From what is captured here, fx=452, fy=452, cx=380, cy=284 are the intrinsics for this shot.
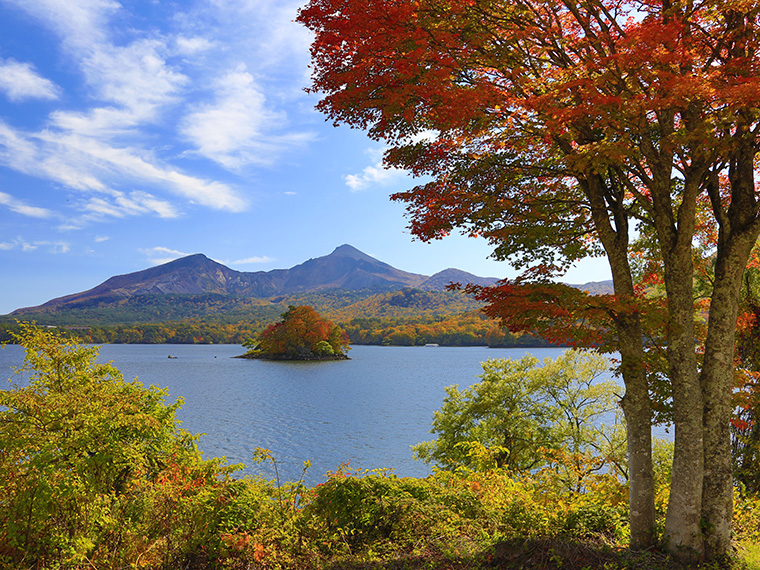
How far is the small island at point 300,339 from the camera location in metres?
92.6

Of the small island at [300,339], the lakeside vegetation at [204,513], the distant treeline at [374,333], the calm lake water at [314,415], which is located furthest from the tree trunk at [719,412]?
the distant treeline at [374,333]

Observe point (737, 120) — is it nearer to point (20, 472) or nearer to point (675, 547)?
point (675, 547)

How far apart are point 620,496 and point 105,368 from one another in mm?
10625

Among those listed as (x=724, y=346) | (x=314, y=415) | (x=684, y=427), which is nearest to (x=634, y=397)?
(x=684, y=427)

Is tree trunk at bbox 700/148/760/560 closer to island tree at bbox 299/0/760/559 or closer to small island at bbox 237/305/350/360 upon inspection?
island tree at bbox 299/0/760/559

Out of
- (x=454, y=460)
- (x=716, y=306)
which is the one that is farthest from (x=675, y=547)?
(x=454, y=460)

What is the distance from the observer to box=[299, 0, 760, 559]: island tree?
564 cm

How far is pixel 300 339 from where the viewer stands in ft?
307

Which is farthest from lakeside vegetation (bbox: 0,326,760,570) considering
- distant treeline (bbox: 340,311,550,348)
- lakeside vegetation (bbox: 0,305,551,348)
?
lakeside vegetation (bbox: 0,305,551,348)

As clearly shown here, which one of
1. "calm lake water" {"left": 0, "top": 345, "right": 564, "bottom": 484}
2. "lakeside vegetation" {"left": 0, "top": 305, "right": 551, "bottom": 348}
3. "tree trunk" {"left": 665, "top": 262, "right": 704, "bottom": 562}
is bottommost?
"calm lake water" {"left": 0, "top": 345, "right": 564, "bottom": 484}

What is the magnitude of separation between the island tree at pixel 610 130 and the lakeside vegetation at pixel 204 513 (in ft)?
4.11

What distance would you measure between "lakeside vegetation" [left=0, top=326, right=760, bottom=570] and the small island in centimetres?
8468

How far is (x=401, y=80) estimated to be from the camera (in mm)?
6098

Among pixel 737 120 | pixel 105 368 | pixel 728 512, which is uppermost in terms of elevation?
pixel 737 120
